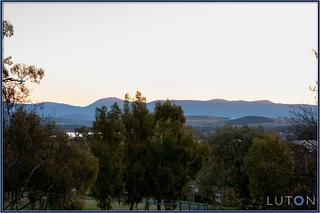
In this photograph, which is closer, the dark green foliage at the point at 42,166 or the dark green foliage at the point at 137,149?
the dark green foliage at the point at 42,166

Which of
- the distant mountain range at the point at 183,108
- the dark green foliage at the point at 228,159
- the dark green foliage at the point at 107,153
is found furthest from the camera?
the dark green foliage at the point at 228,159

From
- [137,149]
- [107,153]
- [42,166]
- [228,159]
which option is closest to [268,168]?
[137,149]

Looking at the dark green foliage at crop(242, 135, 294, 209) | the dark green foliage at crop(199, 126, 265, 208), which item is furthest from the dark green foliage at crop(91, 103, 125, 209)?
the dark green foliage at crop(199, 126, 265, 208)

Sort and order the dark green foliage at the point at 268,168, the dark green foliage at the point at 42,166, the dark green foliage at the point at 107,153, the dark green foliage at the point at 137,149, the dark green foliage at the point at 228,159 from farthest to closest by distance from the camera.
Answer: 1. the dark green foliage at the point at 228,159
2. the dark green foliage at the point at 268,168
3. the dark green foliage at the point at 137,149
4. the dark green foliage at the point at 107,153
5. the dark green foliage at the point at 42,166

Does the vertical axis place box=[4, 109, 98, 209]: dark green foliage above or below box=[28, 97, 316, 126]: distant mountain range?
below

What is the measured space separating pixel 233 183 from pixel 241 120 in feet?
19.8

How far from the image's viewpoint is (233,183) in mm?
29016

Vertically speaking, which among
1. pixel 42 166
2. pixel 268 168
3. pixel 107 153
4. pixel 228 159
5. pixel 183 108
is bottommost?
pixel 228 159

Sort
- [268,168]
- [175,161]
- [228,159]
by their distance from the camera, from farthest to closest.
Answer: [228,159], [268,168], [175,161]

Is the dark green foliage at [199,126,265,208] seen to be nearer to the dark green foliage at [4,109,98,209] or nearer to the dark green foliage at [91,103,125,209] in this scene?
the dark green foliage at [91,103,125,209]

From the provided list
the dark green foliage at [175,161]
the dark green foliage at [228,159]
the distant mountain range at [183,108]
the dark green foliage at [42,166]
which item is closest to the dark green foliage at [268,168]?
the distant mountain range at [183,108]

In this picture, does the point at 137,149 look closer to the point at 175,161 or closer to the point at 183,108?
the point at 175,161

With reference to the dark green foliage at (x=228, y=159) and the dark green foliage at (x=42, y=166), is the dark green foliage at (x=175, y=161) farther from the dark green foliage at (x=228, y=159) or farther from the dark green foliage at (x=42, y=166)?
the dark green foliage at (x=228, y=159)

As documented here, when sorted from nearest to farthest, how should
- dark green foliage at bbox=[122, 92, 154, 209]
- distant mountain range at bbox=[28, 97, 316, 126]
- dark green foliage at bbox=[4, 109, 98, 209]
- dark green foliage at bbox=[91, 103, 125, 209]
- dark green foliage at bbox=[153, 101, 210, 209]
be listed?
dark green foliage at bbox=[4, 109, 98, 209]
distant mountain range at bbox=[28, 97, 316, 126]
dark green foliage at bbox=[91, 103, 125, 209]
dark green foliage at bbox=[153, 101, 210, 209]
dark green foliage at bbox=[122, 92, 154, 209]
